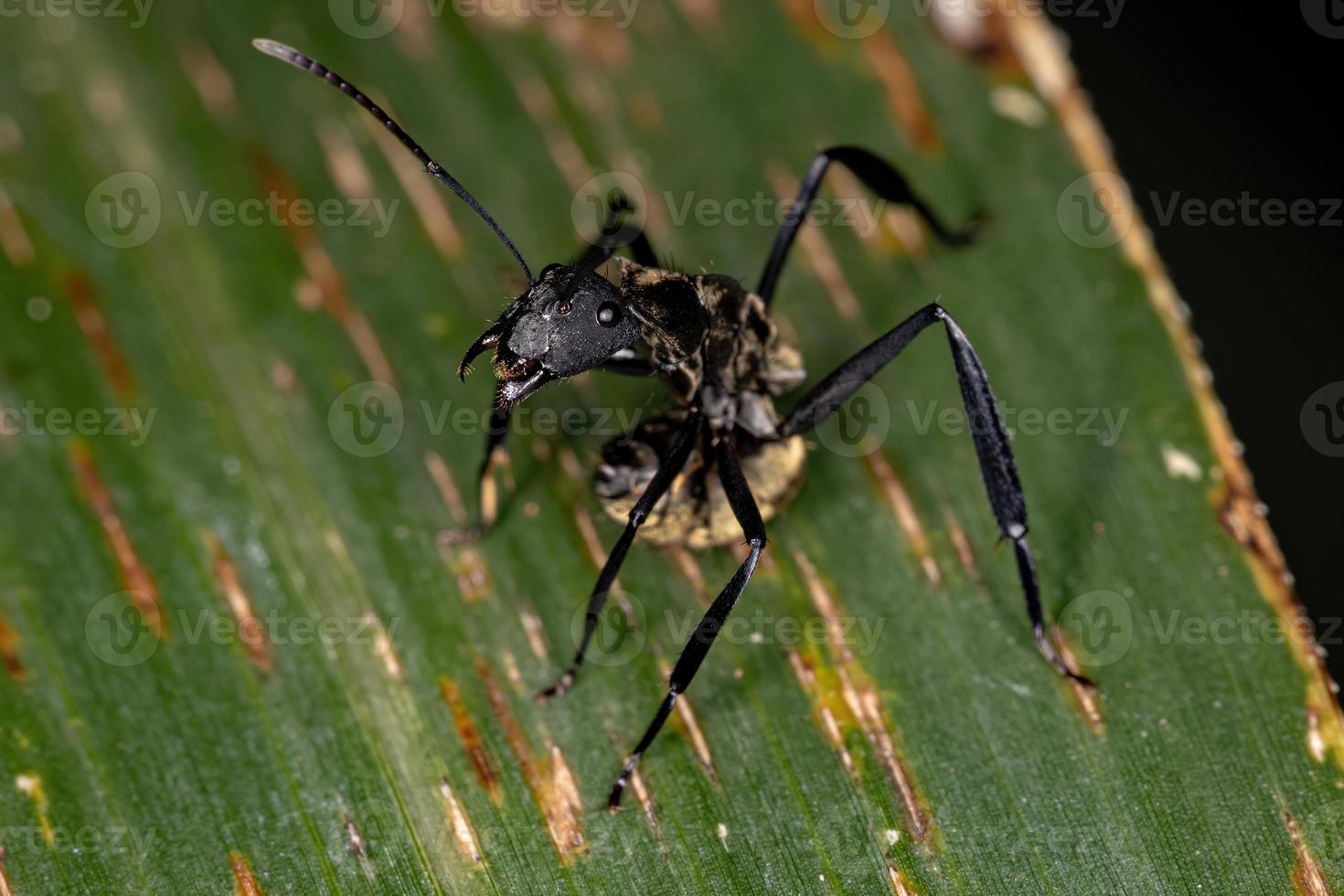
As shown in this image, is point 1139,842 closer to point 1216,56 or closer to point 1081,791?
point 1081,791

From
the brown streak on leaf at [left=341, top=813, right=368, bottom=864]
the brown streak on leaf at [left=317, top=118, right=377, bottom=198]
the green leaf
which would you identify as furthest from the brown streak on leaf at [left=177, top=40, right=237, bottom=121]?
the brown streak on leaf at [left=341, top=813, right=368, bottom=864]

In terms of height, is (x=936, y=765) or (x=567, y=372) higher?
(x=567, y=372)

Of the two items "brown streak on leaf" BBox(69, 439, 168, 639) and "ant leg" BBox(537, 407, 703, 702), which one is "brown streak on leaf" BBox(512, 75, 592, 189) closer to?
"ant leg" BBox(537, 407, 703, 702)

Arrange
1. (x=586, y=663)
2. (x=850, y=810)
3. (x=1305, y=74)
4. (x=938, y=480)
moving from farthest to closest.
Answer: (x=1305, y=74) < (x=938, y=480) < (x=586, y=663) < (x=850, y=810)

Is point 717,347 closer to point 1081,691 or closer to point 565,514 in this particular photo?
point 565,514

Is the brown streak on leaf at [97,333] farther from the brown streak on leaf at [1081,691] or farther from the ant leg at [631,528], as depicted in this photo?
the brown streak on leaf at [1081,691]

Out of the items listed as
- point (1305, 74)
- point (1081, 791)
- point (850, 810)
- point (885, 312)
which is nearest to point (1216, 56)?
point (1305, 74)
